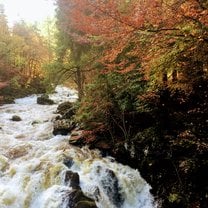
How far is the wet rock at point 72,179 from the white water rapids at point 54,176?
0.46ft

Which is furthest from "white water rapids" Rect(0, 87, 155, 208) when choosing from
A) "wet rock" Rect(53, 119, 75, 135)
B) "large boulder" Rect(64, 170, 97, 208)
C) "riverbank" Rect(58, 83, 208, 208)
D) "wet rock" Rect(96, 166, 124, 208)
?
"wet rock" Rect(53, 119, 75, 135)

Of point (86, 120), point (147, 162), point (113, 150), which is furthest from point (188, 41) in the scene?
point (86, 120)

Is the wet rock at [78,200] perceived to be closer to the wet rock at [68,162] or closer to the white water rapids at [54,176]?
the white water rapids at [54,176]

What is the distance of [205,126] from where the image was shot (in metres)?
9.84

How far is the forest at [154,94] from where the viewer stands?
6.97 meters

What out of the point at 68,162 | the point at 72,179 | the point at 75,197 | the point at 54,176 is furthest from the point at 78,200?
the point at 68,162

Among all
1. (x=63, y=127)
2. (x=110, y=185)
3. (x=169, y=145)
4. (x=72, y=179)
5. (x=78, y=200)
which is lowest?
(x=110, y=185)

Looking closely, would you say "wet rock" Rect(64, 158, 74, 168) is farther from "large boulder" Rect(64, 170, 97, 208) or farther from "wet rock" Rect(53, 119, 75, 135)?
"wet rock" Rect(53, 119, 75, 135)

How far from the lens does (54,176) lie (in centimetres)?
1094

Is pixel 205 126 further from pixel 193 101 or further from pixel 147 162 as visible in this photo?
pixel 147 162

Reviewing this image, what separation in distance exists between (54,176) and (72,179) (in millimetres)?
772

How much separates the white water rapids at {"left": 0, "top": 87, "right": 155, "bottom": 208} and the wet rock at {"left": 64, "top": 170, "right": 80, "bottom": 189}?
0.46 feet

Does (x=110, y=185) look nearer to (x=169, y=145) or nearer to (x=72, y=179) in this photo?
(x=72, y=179)

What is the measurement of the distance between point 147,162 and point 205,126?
A: 264 centimetres
